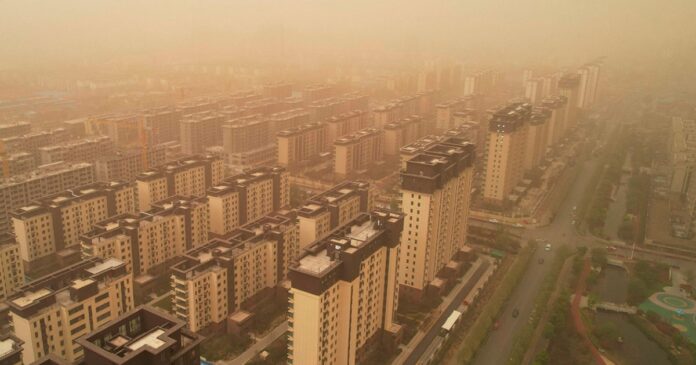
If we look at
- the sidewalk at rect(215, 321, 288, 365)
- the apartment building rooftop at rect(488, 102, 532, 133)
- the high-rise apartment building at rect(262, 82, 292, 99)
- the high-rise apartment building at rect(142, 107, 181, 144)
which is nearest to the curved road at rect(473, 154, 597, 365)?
the apartment building rooftop at rect(488, 102, 532, 133)

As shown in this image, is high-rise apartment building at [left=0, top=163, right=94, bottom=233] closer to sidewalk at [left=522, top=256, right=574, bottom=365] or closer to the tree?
sidewalk at [left=522, top=256, right=574, bottom=365]

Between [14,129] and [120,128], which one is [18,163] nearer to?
[14,129]

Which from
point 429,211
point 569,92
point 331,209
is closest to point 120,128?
point 331,209

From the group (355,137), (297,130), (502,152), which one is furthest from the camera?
(297,130)

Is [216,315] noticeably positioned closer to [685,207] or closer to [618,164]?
[685,207]

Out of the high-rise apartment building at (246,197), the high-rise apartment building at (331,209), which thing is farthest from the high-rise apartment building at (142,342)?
the high-rise apartment building at (246,197)

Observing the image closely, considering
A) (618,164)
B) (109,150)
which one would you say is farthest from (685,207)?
(109,150)
